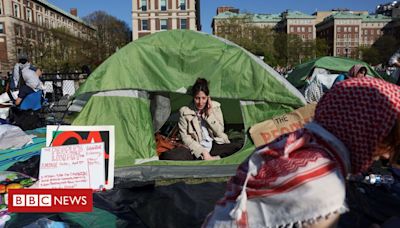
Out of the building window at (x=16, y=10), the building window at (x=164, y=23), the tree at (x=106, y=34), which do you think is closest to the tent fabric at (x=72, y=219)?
the tree at (x=106, y=34)

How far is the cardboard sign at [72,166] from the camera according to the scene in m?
3.48

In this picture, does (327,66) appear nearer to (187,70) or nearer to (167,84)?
(187,70)

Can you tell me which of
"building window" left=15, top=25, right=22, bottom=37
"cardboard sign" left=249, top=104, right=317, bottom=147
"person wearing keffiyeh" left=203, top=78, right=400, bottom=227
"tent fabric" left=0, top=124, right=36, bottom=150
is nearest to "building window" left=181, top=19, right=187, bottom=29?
"building window" left=15, top=25, right=22, bottom=37

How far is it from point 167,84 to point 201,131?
0.76 m

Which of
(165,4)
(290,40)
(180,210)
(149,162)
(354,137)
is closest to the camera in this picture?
(354,137)

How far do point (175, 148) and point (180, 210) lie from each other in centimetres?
167

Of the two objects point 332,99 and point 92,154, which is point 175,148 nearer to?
point 92,154

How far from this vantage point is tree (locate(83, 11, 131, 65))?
4778 centimetres

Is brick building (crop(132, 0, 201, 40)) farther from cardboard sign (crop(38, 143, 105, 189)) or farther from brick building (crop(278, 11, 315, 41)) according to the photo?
brick building (crop(278, 11, 315, 41))

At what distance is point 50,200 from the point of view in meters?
2.76

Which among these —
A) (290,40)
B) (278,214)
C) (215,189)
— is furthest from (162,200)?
(290,40)

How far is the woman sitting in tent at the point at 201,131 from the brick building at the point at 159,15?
54073 millimetres

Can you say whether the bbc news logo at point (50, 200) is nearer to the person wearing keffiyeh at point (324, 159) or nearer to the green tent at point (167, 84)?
the person wearing keffiyeh at point (324, 159)

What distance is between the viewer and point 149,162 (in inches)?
187
